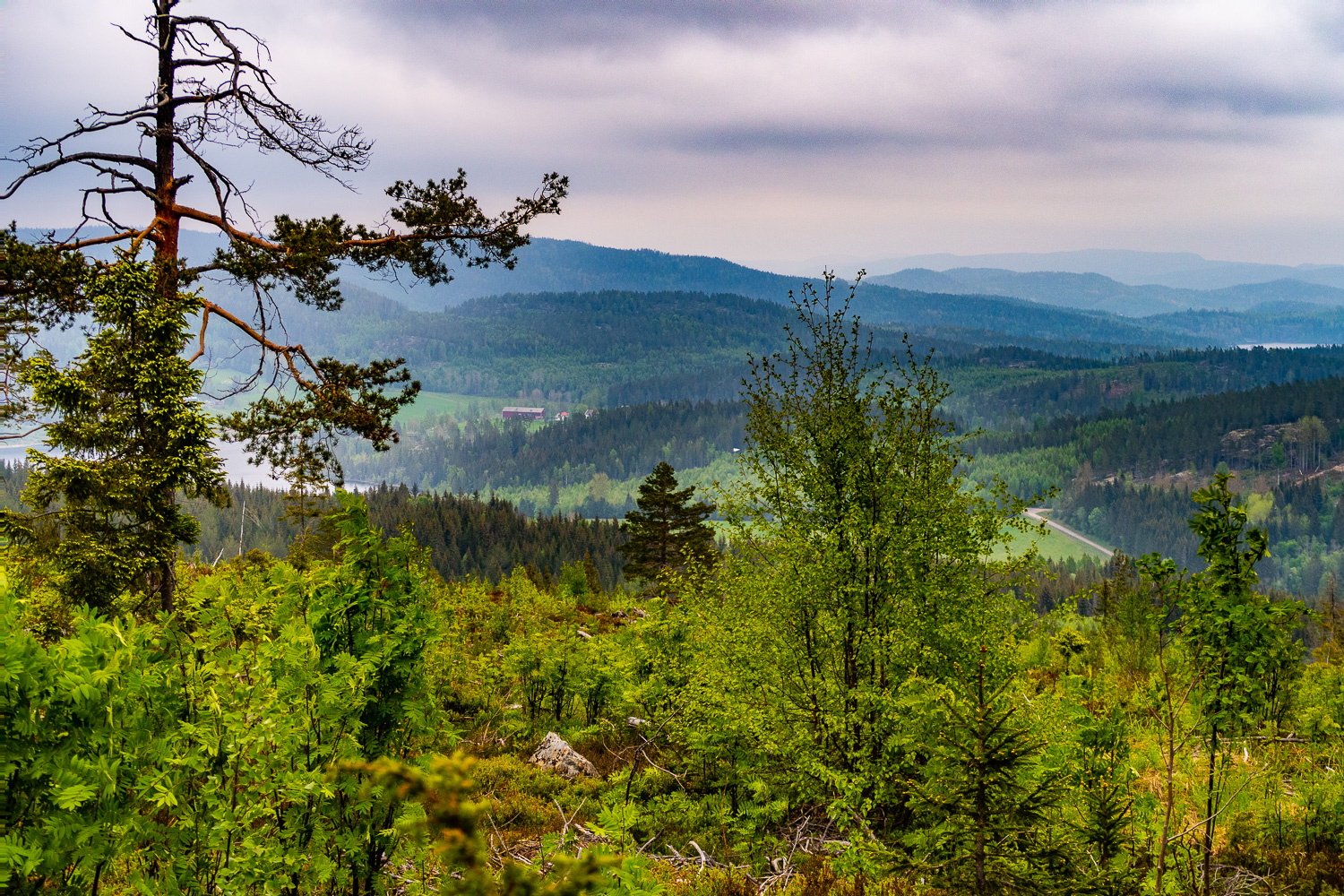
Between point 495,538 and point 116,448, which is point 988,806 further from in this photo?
point 495,538

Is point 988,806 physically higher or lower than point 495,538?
higher

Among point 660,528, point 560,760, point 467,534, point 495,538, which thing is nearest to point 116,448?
point 560,760

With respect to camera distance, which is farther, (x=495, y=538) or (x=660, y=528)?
(x=495, y=538)

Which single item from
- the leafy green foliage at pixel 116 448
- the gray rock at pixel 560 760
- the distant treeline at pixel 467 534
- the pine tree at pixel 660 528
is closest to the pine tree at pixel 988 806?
the gray rock at pixel 560 760

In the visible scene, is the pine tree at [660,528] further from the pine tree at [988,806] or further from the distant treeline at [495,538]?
the distant treeline at [495,538]

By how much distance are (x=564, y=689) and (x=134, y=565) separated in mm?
8639

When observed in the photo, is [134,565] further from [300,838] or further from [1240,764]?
[1240,764]

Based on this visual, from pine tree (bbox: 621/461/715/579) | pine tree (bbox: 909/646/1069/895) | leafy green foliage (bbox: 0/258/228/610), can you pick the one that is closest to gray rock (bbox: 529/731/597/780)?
leafy green foliage (bbox: 0/258/228/610)

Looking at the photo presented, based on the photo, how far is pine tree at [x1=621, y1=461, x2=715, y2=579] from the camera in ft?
129

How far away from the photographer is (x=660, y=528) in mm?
39906

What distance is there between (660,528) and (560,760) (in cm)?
2733

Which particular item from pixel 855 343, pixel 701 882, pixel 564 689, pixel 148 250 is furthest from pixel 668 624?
pixel 148 250

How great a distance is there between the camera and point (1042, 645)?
2812 centimetres

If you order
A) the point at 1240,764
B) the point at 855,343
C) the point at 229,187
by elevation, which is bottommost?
the point at 1240,764
